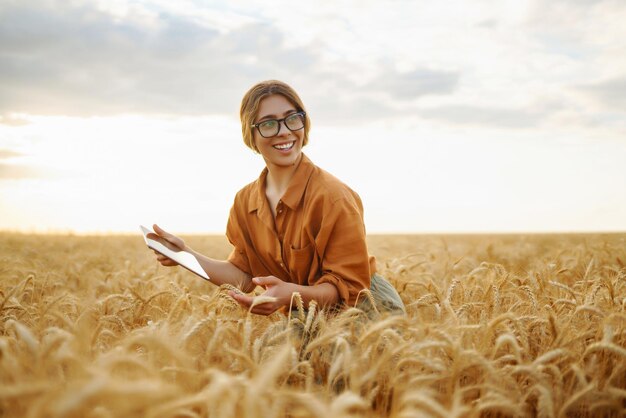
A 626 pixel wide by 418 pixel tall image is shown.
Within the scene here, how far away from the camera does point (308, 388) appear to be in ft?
5.57

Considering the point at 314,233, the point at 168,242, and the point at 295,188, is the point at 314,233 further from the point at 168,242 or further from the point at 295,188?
the point at 168,242

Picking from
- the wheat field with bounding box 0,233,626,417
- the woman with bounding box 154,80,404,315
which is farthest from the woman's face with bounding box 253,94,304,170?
the wheat field with bounding box 0,233,626,417

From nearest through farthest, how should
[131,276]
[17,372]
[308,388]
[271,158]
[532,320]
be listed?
1. [17,372]
2. [308,388]
3. [532,320]
4. [271,158]
5. [131,276]

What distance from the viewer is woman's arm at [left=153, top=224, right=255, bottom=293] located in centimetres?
327

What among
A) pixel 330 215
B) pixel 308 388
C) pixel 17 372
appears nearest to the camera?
pixel 17 372

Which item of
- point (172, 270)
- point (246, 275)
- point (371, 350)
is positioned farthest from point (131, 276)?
point (371, 350)

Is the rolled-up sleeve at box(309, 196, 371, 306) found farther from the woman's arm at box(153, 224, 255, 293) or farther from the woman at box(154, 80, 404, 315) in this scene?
the woman's arm at box(153, 224, 255, 293)

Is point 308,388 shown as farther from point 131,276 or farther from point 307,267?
point 131,276

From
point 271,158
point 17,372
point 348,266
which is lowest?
point 17,372

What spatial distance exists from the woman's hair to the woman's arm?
2.53ft

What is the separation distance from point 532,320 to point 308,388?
A: 1386mm

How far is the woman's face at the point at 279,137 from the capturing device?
3.05 m

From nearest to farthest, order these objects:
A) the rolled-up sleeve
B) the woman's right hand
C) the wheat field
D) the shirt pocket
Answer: the wheat field, the rolled-up sleeve, the shirt pocket, the woman's right hand

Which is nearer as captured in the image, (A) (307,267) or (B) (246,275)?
(A) (307,267)
